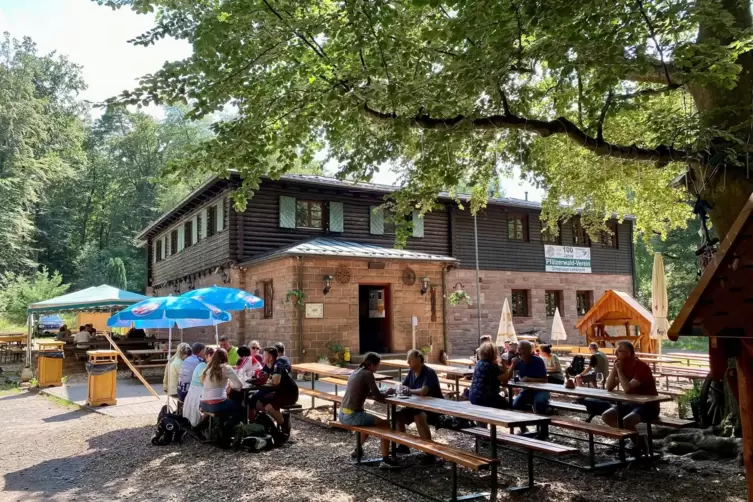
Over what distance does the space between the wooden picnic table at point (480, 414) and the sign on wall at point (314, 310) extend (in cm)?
836

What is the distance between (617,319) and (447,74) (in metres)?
11.5

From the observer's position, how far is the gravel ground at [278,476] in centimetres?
548

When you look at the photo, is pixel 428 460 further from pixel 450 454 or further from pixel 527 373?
pixel 527 373

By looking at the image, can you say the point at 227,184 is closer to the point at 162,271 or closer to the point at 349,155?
the point at 349,155

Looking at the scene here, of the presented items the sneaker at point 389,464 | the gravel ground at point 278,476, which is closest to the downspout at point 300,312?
the gravel ground at point 278,476

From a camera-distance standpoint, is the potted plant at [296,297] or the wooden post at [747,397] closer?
the wooden post at [747,397]

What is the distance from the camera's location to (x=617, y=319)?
1565 centimetres

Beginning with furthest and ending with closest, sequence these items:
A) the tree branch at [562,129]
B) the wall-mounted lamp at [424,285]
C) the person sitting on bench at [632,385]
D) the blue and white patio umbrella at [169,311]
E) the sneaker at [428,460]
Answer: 1. the wall-mounted lamp at [424,285]
2. the blue and white patio umbrella at [169,311]
3. the tree branch at [562,129]
4. the sneaker at [428,460]
5. the person sitting on bench at [632,385]

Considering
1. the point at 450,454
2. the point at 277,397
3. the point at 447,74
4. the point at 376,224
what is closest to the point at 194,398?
the point at 277,397

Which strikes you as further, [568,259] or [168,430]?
[568,259]

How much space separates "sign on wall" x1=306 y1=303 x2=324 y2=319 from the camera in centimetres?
1506

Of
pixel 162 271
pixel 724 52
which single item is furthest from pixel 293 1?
pixel 162 271

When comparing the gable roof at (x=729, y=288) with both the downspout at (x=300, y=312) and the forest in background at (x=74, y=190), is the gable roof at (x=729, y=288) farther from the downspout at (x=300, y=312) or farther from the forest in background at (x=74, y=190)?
the forest in background at (x=74, y=190)

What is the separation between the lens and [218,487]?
577 cm
